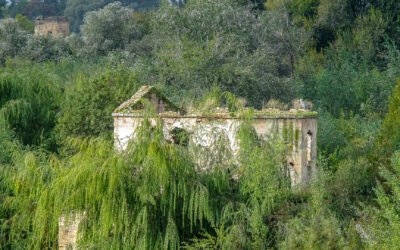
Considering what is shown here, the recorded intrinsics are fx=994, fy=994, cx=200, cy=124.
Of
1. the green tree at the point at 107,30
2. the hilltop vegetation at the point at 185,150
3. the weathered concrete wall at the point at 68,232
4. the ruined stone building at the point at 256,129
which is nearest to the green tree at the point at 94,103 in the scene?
the hilltop vegetation at the point at 185,150

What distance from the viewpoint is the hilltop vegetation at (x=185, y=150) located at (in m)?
16.8

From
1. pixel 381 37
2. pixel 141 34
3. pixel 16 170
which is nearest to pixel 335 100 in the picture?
pixel 381 37

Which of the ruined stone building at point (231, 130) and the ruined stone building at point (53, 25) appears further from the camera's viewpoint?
the ruined stone building at point (53, 25)

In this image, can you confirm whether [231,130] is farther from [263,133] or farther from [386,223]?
[386,223]

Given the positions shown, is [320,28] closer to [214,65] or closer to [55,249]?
[214,65]

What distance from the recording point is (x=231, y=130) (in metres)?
18.8

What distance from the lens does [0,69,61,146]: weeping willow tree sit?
25.6 m

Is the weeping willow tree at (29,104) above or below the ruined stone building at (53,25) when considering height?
below

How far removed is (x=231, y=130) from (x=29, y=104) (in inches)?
353

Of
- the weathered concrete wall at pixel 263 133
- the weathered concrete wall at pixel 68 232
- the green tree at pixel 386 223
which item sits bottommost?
the weathered concrete wall at pixel 68 232

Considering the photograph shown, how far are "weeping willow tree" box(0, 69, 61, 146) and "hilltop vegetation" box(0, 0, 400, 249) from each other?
42mm

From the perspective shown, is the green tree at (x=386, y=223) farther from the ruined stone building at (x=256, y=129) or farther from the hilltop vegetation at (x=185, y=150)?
the ruined stone building at (x=256, y=129)

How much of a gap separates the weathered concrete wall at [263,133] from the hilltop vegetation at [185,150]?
0.57m

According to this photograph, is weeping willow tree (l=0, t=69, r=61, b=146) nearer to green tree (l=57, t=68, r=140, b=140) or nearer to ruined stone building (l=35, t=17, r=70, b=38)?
green tree (l=57, t=68, r=140, b=140)
